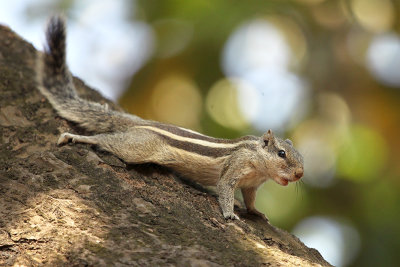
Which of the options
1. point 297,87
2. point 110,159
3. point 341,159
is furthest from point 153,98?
point 110,159

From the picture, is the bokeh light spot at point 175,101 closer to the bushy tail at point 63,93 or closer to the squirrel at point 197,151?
the bushy tail at point 63,93

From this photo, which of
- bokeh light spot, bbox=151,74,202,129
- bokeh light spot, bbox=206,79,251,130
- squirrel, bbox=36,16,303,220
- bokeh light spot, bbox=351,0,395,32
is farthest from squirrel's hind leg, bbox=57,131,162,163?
bokeh light spot, bbox=351,0,395,32

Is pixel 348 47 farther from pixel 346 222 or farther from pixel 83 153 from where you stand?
pixel 83 153

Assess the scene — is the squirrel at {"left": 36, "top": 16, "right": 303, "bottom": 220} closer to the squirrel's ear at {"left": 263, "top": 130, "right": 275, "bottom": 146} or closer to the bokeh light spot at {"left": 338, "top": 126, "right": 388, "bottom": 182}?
the squirrel's ear at {"left": 263, "top": 130, "right": 275, "bottom": 146}

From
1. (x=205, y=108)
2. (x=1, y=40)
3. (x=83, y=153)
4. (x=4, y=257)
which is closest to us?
(x=4, y=257)

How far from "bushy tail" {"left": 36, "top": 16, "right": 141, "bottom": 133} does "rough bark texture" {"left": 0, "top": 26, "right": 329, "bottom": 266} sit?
0.60ft

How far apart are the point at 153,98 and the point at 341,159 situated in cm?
461

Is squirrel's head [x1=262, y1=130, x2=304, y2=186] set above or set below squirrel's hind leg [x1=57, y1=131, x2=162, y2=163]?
above

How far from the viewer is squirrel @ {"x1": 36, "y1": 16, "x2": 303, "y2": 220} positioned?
5438mm

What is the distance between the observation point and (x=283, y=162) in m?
5.50

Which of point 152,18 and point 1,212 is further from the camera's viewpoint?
point 152,18

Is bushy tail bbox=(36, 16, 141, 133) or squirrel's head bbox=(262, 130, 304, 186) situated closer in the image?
squirrel's head bbox=(262, 130, 304, 186)

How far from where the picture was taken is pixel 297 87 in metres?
12.6

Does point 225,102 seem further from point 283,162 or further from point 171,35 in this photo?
point 283,162
